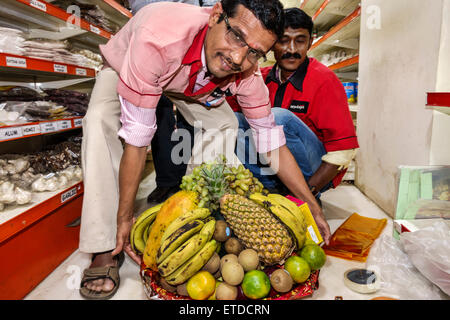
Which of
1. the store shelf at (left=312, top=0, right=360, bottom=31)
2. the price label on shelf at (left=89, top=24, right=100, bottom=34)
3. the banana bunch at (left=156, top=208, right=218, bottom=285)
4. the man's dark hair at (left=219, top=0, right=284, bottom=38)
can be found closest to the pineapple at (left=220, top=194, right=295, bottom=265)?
the banana bunch at (left=156, top=208, right=218, bottom=285)

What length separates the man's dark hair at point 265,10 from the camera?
1074 mm

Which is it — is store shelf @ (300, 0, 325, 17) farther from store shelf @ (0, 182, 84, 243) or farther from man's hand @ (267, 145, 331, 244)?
store shelf @ (0, 182, 84, 243)

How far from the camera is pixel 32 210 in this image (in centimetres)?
142

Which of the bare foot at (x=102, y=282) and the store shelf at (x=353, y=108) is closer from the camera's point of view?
the bare foot at (x=102, y=282)

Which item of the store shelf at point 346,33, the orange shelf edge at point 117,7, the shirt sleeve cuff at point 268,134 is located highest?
the orange shelf edge at point 117,7

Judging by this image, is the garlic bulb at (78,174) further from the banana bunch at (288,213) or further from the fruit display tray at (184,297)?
the banana bunch at (288,213)

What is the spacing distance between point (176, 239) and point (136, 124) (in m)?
0.50

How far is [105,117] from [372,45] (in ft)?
7.11

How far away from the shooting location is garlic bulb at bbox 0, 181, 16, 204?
4.59 feet

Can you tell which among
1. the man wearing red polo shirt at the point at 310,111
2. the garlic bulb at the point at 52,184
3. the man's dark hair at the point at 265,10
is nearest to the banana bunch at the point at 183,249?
the man's dark hair at the point at 265,10

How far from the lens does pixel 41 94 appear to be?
2160mm

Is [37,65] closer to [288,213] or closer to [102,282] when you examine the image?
[102,282]

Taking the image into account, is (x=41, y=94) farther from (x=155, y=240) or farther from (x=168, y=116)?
(x=155, y=240)
